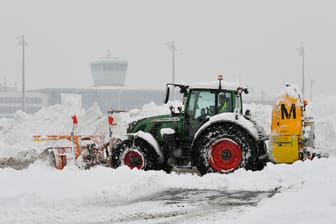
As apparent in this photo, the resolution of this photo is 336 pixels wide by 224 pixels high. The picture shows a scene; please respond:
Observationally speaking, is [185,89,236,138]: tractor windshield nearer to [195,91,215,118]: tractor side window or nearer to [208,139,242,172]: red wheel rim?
[195,91,215,118]: tractor side window

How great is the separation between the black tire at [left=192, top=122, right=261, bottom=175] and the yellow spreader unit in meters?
0.71

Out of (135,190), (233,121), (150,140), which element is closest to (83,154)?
(150,140)

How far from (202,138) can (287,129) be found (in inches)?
77.4

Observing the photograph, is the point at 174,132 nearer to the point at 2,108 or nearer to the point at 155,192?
the point at 155,192

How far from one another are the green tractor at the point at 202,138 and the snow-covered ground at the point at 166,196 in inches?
41.3

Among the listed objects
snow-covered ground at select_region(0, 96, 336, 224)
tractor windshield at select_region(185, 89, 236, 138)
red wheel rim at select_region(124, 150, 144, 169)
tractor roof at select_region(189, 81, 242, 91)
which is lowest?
snow-covered ground at select_region(0, 96, 336, 224)

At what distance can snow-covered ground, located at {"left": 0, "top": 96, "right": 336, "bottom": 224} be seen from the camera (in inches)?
330

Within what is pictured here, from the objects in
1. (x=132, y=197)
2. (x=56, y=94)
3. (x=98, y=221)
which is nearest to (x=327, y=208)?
(x=98, y=221)

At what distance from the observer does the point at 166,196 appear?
10.8 metres

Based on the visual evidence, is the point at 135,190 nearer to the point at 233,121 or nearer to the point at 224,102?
the point at 233,121

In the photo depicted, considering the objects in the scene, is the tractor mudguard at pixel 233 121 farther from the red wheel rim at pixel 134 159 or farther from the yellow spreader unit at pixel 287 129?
the red wheel rim at pixel 134 159

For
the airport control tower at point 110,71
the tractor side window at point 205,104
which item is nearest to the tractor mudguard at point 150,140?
the tractor side window at point 205,104

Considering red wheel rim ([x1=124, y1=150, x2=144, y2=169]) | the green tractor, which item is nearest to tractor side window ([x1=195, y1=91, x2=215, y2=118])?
the green tractor

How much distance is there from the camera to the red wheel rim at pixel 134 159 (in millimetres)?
14117
